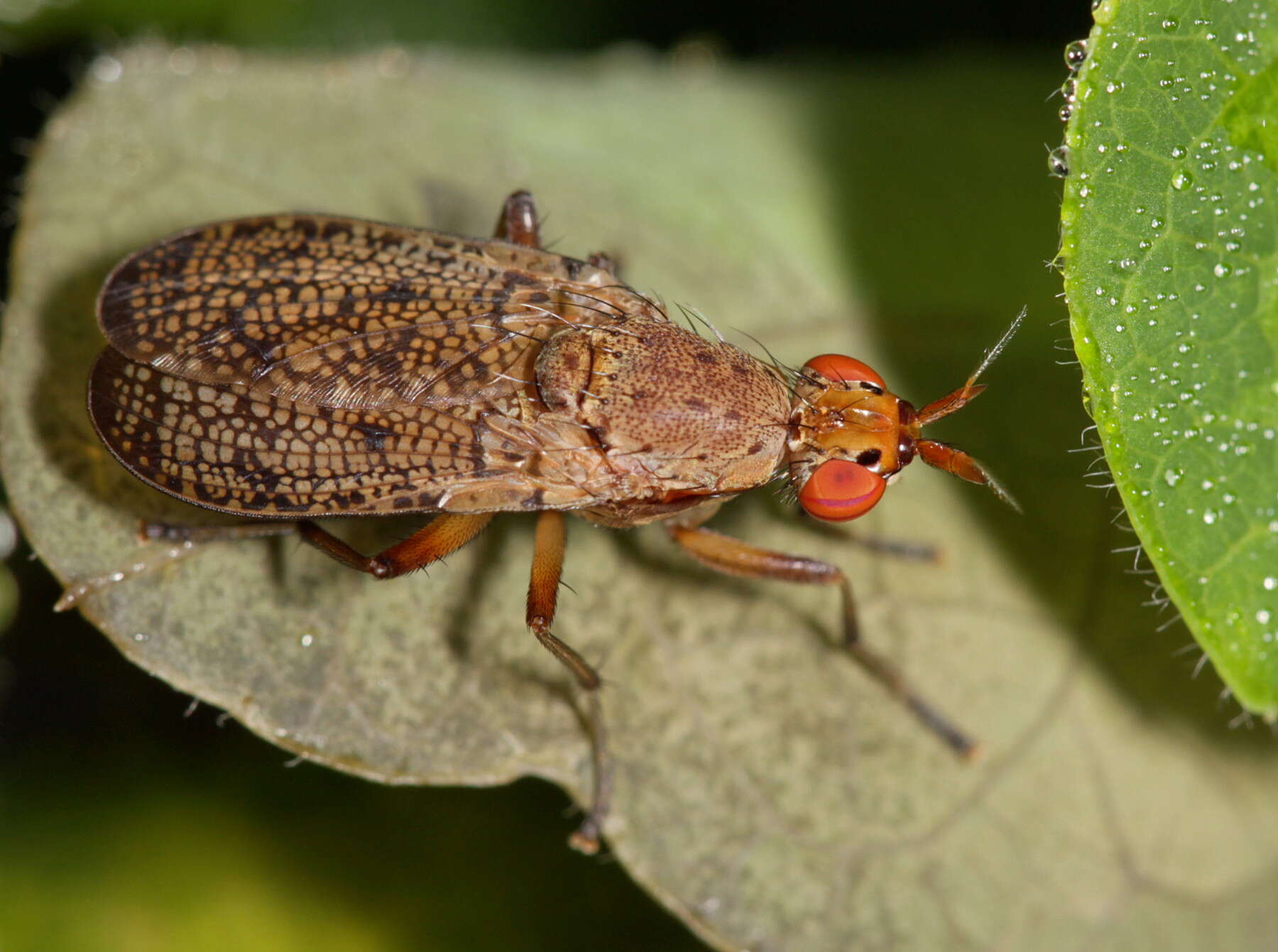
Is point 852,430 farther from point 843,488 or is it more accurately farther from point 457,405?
point 457,405

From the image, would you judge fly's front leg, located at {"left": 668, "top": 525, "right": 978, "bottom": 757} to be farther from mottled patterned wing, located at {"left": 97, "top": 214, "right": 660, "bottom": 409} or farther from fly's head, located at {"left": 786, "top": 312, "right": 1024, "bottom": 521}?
mottled patterned wing, located at {"left": 97, "top": 214, "right": 660, "bottom": 409}

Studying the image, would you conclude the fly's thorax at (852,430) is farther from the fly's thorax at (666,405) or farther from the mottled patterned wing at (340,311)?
the mottled patterned wing at (340,311)

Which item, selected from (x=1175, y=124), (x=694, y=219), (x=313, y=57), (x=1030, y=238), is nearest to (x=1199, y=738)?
(x=1030, y=238)

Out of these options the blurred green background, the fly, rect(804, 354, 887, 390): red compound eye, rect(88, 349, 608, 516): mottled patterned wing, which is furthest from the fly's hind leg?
the blurred green background

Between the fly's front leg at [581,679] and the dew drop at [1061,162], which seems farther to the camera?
the fly's front leg at [581,679]

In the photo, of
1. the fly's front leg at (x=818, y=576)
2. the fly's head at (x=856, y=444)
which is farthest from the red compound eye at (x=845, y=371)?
the fly's front leg at (x=818, y=576)

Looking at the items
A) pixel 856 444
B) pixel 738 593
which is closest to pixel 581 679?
pixel 738 593
